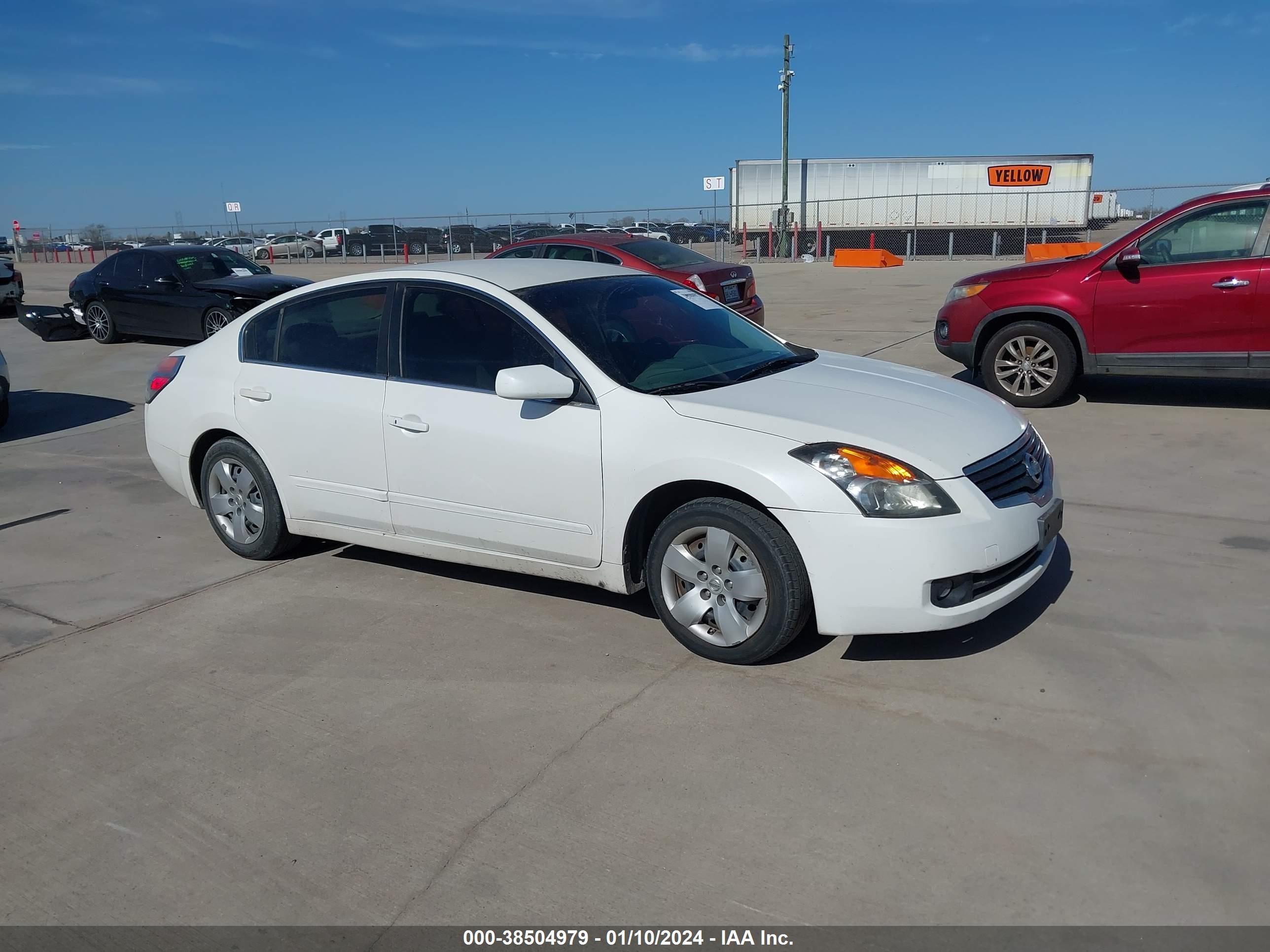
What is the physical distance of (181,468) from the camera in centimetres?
601

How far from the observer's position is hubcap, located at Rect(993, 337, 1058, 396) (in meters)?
9.04

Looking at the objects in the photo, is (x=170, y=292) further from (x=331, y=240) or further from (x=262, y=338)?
(x=331, y=240)

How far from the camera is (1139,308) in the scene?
8523 mm

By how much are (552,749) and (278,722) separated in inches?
43.2

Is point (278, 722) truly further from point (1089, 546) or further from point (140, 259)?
point (140, 259)

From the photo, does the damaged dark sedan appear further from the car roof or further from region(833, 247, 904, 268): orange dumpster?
region(833, 247, 904, 268): orange dumpster

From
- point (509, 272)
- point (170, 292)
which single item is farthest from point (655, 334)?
point (170, 292)

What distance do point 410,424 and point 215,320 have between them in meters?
10.8

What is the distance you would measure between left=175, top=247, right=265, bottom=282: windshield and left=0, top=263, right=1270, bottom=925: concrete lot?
388 inches

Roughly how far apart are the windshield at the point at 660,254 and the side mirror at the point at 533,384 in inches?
366

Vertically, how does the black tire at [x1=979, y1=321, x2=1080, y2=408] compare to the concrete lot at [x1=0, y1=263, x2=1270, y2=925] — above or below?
above

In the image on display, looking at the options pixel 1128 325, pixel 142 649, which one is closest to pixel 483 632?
pixel 142 649
